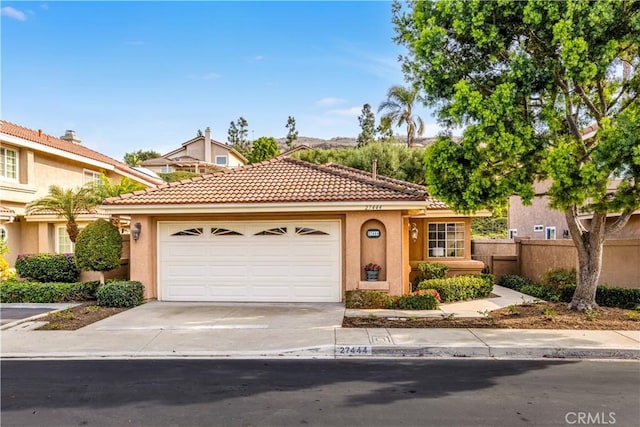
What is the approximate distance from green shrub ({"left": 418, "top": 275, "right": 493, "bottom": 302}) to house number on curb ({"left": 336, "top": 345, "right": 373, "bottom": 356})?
540 centimetres

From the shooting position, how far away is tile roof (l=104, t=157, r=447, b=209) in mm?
11945

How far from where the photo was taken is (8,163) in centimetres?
1888

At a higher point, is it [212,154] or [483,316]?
[212,154]

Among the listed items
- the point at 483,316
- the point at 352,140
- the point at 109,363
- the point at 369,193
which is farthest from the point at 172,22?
the point at 352,140

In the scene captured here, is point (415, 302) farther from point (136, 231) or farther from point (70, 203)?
point (70, 203)

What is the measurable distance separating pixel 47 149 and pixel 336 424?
20740mm

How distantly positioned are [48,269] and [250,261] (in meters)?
6.93

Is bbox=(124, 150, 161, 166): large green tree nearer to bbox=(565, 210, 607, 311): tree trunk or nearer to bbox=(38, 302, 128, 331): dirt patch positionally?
bbox=(38, 302, 128, 331): dirt patch

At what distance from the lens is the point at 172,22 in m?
14.8

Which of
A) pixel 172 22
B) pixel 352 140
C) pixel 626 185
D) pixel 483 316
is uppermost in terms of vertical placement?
pixel 352 140

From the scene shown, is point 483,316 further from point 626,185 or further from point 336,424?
point 336,424

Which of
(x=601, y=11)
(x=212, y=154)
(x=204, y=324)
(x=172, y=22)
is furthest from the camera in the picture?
(x=212, y=154)

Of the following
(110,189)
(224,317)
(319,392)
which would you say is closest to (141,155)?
(110,189)

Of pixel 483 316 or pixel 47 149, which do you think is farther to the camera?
pixel 47 149
